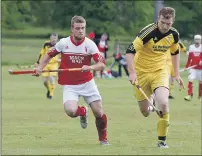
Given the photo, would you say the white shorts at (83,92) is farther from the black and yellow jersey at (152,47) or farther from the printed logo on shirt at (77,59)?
the black and yellow jersey at (152,47)

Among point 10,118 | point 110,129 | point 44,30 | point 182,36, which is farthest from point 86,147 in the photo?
point 44,30

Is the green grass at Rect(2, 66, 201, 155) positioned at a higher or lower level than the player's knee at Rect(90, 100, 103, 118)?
lower

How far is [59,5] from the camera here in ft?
229

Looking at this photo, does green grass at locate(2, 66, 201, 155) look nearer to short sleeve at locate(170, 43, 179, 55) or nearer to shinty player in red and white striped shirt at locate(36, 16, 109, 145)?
shinty player in red and white striped shirt at locate(36, 16, 109, 145)

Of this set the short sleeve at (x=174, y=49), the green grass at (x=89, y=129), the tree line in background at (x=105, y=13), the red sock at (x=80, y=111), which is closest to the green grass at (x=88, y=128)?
the green grass at (x=89, y=129)

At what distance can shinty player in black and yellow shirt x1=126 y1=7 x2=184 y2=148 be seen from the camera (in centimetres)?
1230

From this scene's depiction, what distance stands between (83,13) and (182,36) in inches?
679

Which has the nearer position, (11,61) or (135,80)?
(135,80)

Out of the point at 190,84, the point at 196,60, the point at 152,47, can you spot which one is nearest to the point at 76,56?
the point at 152,47

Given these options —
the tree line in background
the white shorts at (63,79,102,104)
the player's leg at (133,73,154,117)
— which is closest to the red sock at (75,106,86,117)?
the white shorts at (63,79,102,104)

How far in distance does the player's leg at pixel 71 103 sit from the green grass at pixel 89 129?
19.7 inches

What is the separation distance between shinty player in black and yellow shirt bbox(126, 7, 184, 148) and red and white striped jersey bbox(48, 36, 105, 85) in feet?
1.96

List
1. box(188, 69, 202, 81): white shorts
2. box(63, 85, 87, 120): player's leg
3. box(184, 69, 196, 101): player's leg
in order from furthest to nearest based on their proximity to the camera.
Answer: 1. box(188, 69, 202, 81): white shorts
2. box(184, 69, 196, 101): player's leg
3. box(63, 85, 87, 120): player's leg

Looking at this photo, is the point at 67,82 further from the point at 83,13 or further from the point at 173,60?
the point at 83,13
